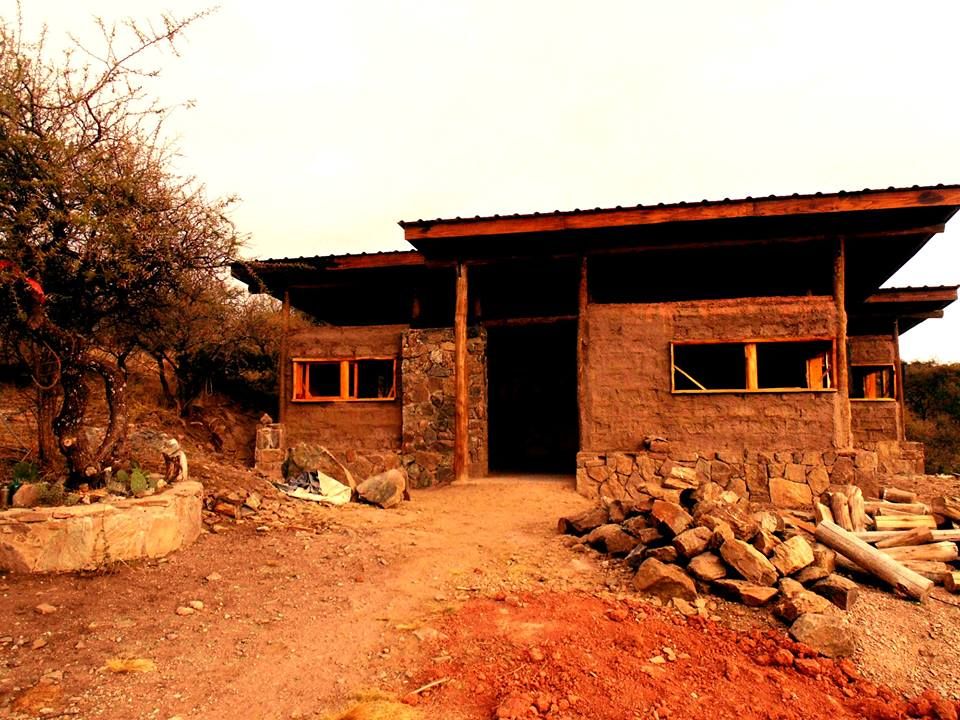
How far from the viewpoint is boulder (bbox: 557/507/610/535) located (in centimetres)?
710

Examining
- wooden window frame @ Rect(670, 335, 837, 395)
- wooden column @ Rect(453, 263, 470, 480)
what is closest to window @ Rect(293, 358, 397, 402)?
wooden column @ Rect(453, 263, 470, 480)

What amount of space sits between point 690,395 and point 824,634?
20.5 ft

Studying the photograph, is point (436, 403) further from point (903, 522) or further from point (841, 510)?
point (903, 522)

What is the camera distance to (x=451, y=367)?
1178 centimetres

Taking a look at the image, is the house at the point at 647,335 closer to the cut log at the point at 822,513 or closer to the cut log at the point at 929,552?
the cut log at the point at 822,513

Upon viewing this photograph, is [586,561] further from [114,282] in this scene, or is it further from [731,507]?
[114,282]

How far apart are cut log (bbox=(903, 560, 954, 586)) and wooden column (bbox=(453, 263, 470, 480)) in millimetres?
6861

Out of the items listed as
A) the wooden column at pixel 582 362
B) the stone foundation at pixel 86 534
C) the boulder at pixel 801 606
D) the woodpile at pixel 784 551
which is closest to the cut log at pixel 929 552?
the woodpile at pixel 784 551

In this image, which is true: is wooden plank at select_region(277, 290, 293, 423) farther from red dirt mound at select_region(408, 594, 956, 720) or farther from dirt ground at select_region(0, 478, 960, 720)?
red dirt mound at select_region(408, 594, 956, 720)

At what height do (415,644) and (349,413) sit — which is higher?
(349,413)

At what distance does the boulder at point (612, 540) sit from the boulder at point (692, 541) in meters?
0.70

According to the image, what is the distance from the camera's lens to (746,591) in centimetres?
492

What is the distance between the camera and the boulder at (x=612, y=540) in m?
6.26

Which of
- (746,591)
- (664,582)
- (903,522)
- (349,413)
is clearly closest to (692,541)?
(664,582)
